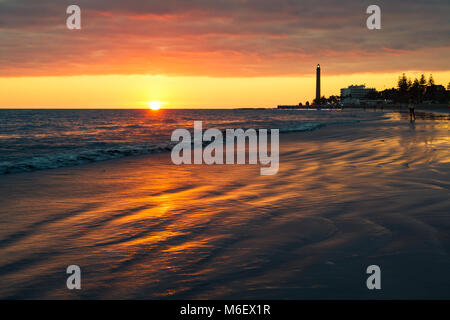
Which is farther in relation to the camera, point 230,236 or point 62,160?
point 62,160

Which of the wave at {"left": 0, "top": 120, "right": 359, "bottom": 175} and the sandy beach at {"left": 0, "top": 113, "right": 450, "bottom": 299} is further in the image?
the wave at {"left": 0, "top": 120, "right": 359, "bottom": 175}

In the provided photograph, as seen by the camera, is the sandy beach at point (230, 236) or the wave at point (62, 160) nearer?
the sandy beach at point (230, 236)

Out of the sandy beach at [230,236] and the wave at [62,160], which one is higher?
the wave at [62,160]

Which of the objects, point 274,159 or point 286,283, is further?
point 274,159

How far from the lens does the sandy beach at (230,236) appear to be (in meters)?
3.20

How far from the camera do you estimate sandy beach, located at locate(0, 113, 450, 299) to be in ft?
10.5

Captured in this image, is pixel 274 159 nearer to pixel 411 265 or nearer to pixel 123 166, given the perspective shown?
pixel 123 166

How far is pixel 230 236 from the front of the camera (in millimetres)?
4465

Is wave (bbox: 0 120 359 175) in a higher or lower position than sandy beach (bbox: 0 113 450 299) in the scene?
higher
